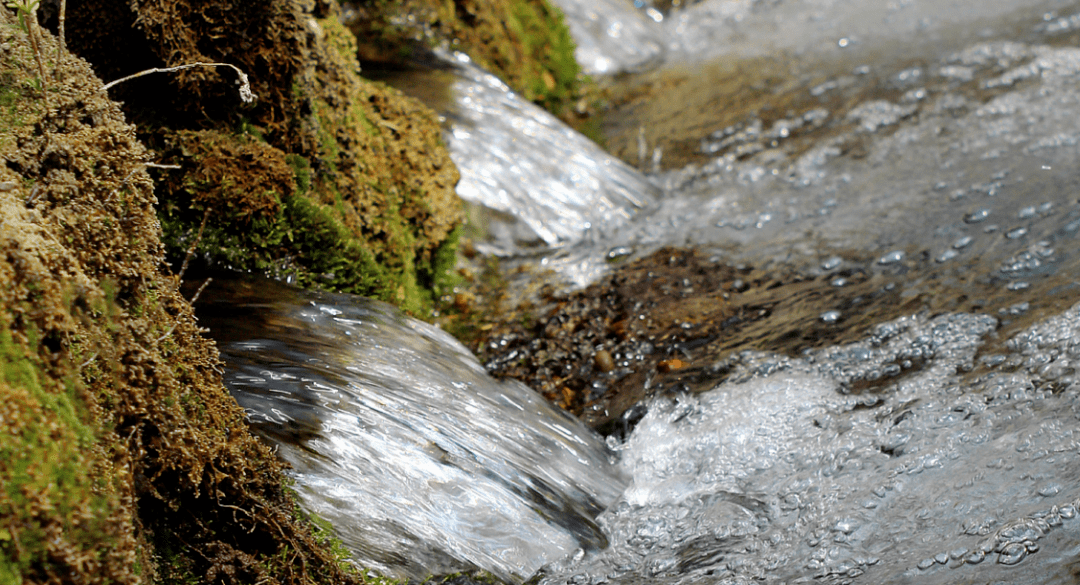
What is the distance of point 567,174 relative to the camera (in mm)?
6004

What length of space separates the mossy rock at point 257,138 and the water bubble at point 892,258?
263 centimetres

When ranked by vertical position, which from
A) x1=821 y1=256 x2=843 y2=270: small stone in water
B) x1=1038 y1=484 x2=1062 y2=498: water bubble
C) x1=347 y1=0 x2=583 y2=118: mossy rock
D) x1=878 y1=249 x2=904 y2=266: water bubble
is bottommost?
x1=1038 y1=484 x2=1062 y2=498: water bubble

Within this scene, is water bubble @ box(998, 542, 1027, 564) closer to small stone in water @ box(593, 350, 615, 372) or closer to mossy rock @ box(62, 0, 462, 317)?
small stone in water @ box(593, 350, 615, 372)

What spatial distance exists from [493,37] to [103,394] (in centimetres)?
575

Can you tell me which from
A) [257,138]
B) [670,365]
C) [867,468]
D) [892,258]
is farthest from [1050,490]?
[257,138]

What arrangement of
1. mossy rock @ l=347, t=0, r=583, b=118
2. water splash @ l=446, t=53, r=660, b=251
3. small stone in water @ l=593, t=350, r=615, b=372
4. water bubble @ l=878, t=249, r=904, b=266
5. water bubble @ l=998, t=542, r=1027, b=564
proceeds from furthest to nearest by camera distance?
mossy rock @ l=347, t=0, r=583, b=118 → water splash @ l=446, t=53, r=660, b=251 → water bubble @ l=878, t=249, r=904, b=266 → small stone in water @ l=593, t=350, r=615, b=372 → water bubble @ l=998, t=542, r=1027, b=564

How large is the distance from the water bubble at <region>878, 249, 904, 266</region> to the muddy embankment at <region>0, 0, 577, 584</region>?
109 inches

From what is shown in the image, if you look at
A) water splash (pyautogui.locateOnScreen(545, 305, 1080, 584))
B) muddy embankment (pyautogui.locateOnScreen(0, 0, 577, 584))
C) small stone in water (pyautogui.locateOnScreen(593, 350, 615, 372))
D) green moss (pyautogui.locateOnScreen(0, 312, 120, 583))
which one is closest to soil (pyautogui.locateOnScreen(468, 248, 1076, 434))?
small stone in water (pyautogui.locateOnScreen(593, 350, 615, 372))

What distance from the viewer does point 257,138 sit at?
361 cm

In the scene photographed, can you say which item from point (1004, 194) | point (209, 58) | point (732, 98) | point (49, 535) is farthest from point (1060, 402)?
point (732, 98)

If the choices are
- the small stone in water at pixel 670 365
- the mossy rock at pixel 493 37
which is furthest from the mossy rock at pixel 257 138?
the mossy rock at pixel 493 37

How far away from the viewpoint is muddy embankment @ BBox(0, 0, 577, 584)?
1.67 m

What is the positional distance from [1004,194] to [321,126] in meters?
4.00

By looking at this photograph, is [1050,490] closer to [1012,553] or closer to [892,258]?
[1012,553]
